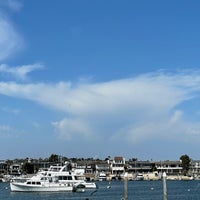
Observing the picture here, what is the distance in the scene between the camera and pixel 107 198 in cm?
8912

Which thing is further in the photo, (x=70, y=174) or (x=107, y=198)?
(x=70, y=174)

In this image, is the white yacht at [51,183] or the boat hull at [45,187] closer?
the boat hull at [45,187]

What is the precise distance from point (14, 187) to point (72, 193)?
42.5 ft

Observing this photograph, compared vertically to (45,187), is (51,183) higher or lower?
higher

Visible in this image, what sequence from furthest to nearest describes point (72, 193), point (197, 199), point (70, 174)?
point (70, 174)
point (72, 193)
point (197, 199)

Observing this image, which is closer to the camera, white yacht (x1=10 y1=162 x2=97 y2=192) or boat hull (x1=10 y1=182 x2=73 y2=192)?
boat hull (x1=10 y1=182 x2=73 y2=192)

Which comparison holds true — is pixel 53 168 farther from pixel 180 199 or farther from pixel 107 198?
pixel 180 199

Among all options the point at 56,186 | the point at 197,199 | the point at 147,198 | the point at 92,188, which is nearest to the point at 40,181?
the point at 56,186

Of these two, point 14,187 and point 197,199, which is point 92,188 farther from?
point 197,199

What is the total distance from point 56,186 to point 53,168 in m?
7.18

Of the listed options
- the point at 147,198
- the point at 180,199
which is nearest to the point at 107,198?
the point at 147,198

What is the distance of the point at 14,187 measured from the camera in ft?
348

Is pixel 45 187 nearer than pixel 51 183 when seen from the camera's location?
Answer: Yes

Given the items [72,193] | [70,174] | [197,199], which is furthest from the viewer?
[70,174]
